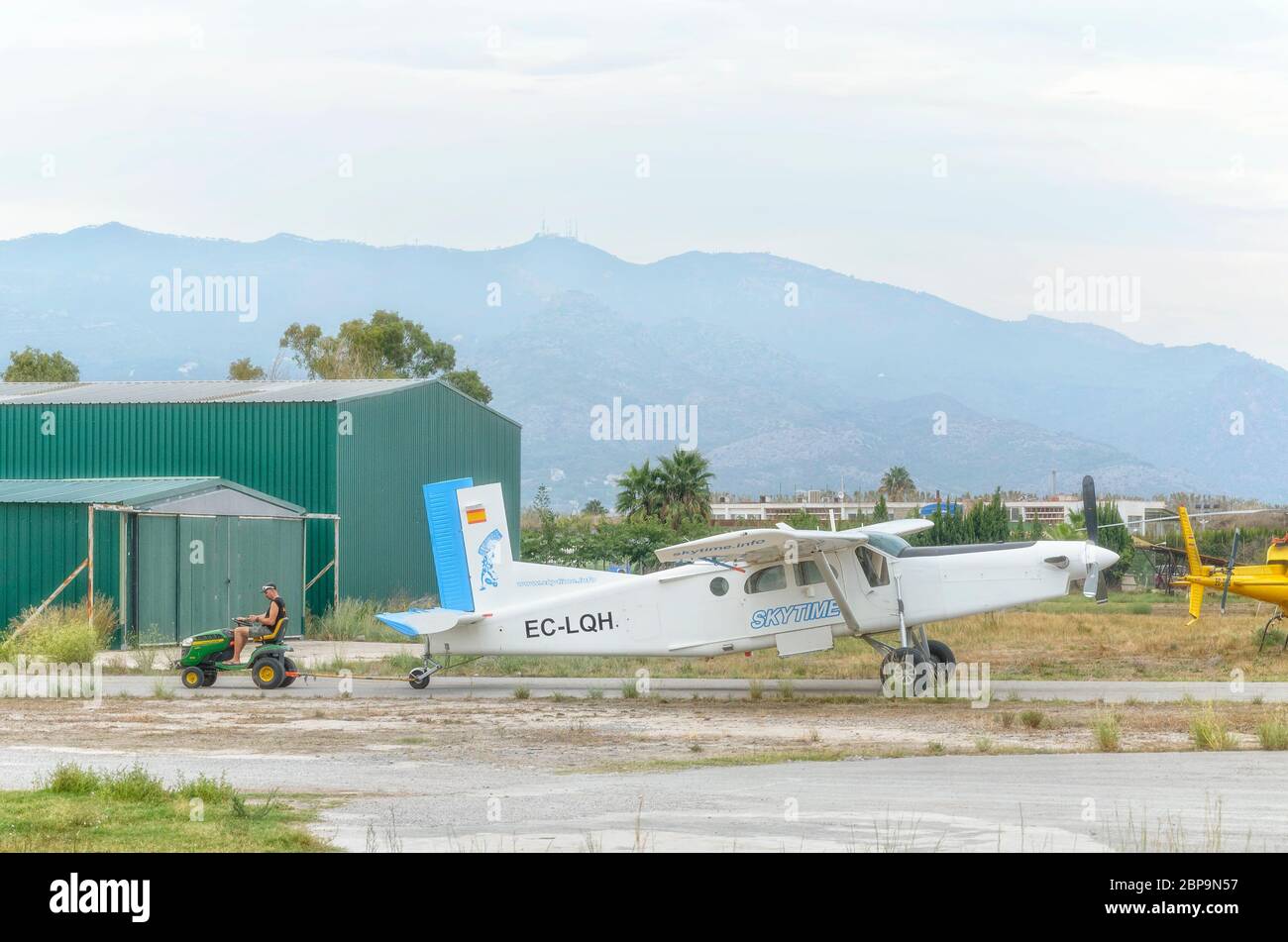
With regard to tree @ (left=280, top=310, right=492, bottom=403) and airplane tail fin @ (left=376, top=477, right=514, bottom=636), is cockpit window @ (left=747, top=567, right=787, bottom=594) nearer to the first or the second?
airplane tail fin @ (left=376, top=477, right=514, bottom=636)

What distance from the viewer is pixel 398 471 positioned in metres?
39.4

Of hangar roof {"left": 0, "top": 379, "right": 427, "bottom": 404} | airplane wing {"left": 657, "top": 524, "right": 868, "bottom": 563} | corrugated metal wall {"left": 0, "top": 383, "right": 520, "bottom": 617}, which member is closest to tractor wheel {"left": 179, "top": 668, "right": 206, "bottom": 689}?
airplane wing {"left": 657, "top": 524, "right": 868, "bottom": 563}

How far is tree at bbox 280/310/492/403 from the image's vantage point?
3319 inches

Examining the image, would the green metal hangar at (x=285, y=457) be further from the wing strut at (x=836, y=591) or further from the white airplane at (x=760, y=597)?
the wing strut at (x=836, y=591)

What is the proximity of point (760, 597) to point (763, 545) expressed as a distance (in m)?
1.60

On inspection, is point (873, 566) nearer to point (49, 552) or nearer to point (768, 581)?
point (768, 581)

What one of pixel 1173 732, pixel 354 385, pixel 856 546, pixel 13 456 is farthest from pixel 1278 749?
pixel 13 456

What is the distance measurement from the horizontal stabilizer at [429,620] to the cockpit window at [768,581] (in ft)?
12.8

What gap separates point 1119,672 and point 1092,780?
38.0ft

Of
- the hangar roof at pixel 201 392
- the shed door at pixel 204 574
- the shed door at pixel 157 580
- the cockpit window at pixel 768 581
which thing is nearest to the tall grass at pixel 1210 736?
the cockpit window at pixel 768 581

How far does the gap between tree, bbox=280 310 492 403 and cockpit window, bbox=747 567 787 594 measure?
211 ft

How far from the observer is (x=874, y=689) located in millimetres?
20625

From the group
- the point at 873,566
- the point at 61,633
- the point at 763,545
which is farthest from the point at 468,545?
the point at 61,633

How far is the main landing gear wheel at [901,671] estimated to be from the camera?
19656mm
